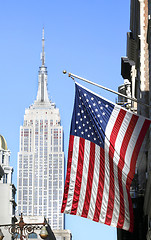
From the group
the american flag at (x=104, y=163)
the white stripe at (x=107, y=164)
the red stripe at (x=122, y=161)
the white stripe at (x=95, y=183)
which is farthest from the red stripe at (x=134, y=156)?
the white stripe at (x=95, y=183)

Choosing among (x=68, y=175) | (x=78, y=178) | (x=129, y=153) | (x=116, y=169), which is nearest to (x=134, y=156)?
(x=129, y=153)

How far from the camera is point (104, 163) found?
21.5m

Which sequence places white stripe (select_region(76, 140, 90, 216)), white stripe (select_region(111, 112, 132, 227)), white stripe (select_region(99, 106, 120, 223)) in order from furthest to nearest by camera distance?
1. white stripe (select_region(76, 140, 90, 216))
2. white stripe (select_region(99, 106, 120, 223))
3. white stripe (select_region(111, 112, 132, 227))

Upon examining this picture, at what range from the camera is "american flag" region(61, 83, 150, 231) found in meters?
21.2

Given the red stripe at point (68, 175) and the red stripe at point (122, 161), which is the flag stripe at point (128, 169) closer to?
the red stripe at point (122, 161)

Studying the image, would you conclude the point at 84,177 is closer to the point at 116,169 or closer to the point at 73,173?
the point at 73,173

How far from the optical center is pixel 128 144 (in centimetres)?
2150

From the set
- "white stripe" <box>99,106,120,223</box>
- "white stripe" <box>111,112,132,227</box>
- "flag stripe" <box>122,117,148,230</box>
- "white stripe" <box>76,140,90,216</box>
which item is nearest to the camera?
"flag stripe" <box>122,117,148,230</box>

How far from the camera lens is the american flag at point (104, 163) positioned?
21219 millimetres

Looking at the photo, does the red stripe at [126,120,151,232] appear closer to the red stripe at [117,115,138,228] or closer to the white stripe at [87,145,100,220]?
the red stripe at [117,115,138,228]

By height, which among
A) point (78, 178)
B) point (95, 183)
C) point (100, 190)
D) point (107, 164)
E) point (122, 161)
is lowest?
point (100, 190)

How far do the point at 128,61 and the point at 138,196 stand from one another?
17.1 meters

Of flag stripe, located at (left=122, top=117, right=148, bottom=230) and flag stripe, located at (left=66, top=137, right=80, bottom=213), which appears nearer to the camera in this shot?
flag stripe, located at (left=122, top=117, right=148, bottom=230)

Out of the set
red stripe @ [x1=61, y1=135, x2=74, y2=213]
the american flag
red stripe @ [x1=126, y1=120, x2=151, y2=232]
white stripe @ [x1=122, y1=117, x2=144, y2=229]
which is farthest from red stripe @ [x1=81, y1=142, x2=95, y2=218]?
red stripe @ [x1=126, y1=120, x2=151, y2=232]
